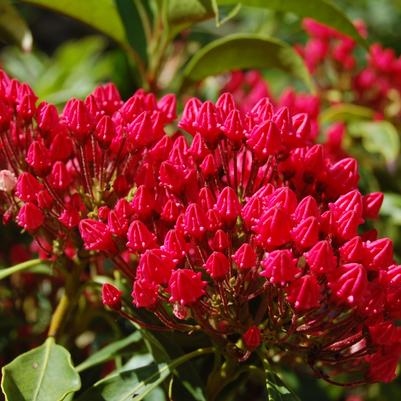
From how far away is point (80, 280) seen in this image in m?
1.47

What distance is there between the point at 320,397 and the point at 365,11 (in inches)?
94.0

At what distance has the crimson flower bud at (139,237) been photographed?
1175 mm

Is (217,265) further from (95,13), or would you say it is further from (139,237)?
(95,13)

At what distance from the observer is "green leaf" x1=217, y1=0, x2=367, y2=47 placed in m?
1.63

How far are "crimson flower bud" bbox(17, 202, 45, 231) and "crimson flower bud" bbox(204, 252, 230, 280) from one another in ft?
1.00

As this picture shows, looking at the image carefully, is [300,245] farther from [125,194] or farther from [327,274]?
[125,194]

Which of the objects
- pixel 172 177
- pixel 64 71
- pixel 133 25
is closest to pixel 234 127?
pixel 172 177

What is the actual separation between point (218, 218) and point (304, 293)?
179 millimetres

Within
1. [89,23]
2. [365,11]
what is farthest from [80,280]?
[365,11]

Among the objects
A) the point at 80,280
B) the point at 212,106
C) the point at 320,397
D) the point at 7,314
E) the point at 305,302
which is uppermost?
the point at 212,106

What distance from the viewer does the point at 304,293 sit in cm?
110

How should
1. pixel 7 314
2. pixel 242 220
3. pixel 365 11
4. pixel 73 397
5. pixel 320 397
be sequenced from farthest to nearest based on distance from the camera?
1. pixel 365 11
2. pixel 320 397
3. pixel 7 314
4. pixel 73 397
5. pixel 242 220


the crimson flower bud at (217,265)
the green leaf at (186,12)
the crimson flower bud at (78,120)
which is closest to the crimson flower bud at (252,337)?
the crimson flower bud at (217,265)

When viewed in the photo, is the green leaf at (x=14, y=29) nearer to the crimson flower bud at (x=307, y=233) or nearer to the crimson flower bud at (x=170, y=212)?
the crimson flower bud at (x=170, y=212)
